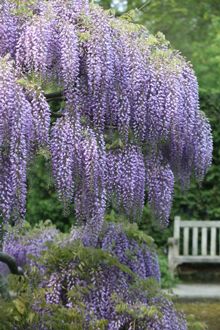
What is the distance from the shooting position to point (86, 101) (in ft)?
12.4

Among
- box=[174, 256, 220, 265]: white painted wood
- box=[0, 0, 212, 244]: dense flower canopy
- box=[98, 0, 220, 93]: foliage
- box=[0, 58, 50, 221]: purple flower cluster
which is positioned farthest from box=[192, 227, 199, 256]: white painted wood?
box=[0, 58, 50, 221]: purple flower cluster

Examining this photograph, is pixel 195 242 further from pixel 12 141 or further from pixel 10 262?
pixel 12 141

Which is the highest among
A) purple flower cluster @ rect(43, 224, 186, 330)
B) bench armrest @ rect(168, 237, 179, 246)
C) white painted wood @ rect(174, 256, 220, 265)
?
bench armrest @ rect(168, 237, 179, 246)

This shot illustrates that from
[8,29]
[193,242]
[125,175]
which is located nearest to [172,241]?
[193,242]

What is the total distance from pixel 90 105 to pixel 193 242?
6.91 metres

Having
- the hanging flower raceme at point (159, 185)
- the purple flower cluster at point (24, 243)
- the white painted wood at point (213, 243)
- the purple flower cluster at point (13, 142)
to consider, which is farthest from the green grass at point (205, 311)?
the purple flower cluster at point (13, 142)

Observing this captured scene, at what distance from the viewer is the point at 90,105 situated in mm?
3771

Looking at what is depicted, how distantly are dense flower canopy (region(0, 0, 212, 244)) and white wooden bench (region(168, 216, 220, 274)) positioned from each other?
600cm

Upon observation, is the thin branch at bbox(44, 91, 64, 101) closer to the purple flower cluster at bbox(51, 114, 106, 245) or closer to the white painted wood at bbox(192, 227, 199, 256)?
the purple flower cluster at bbox(51, 114, 106, 245)

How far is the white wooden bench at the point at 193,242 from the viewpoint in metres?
10.0

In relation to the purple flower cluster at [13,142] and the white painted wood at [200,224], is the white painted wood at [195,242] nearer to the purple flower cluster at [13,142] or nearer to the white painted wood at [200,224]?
the white painted wood at [200,224]

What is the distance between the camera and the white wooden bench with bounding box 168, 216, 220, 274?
10.0 metres

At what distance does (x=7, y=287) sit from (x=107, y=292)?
30.7 inches

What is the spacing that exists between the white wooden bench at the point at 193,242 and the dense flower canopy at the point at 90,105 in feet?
Result: 19.7
